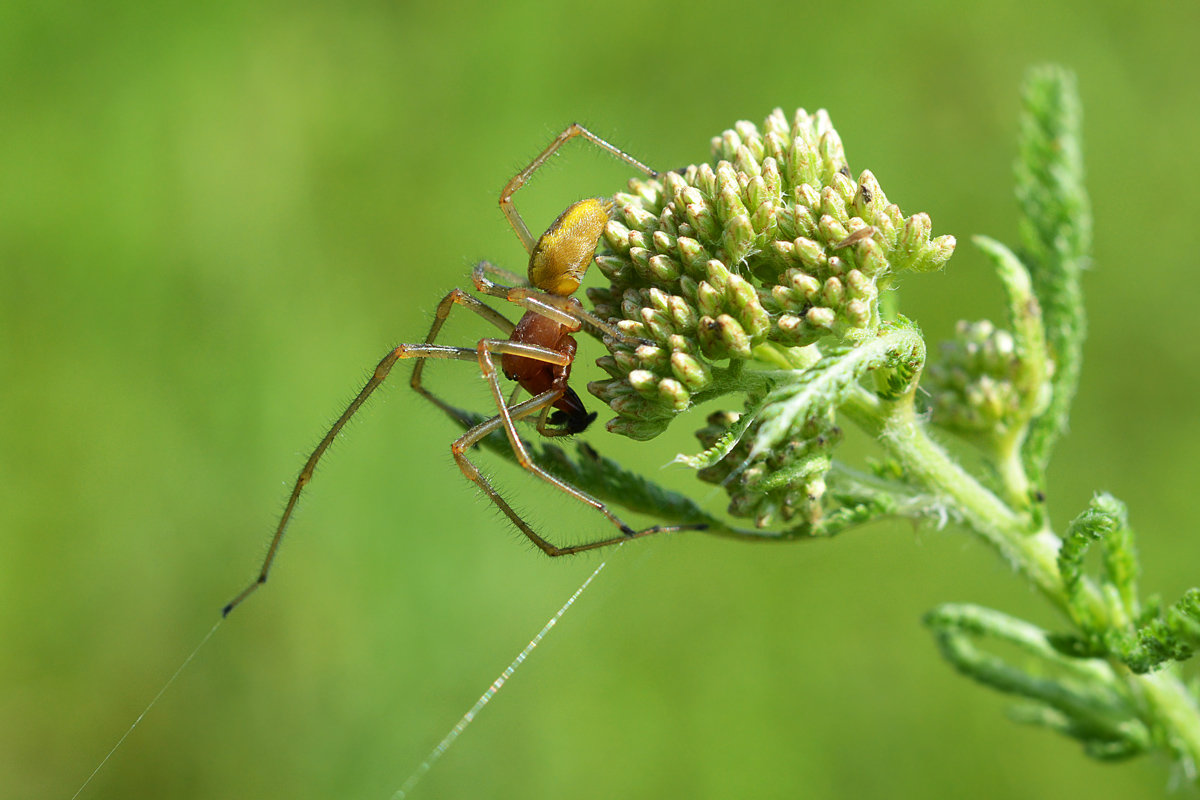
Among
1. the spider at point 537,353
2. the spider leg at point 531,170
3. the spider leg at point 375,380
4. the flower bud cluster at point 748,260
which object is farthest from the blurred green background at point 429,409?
the flower bud cluster at point 748,260

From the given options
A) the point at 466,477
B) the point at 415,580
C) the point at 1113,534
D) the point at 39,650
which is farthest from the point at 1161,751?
the point at 39,650

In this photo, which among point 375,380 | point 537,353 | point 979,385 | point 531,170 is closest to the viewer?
point 979,385

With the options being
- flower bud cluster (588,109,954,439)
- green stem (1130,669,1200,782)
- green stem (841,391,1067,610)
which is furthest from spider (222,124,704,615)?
green stem (1130,669,1200,782)

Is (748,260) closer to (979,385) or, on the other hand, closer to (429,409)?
(979,385)

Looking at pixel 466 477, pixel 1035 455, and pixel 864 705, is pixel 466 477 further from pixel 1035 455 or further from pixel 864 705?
pixel 864 705

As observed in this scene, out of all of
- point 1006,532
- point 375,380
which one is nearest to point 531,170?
point 375,380

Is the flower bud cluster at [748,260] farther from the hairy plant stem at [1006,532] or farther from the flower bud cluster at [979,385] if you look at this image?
the flower bud cluster at [979,385]
